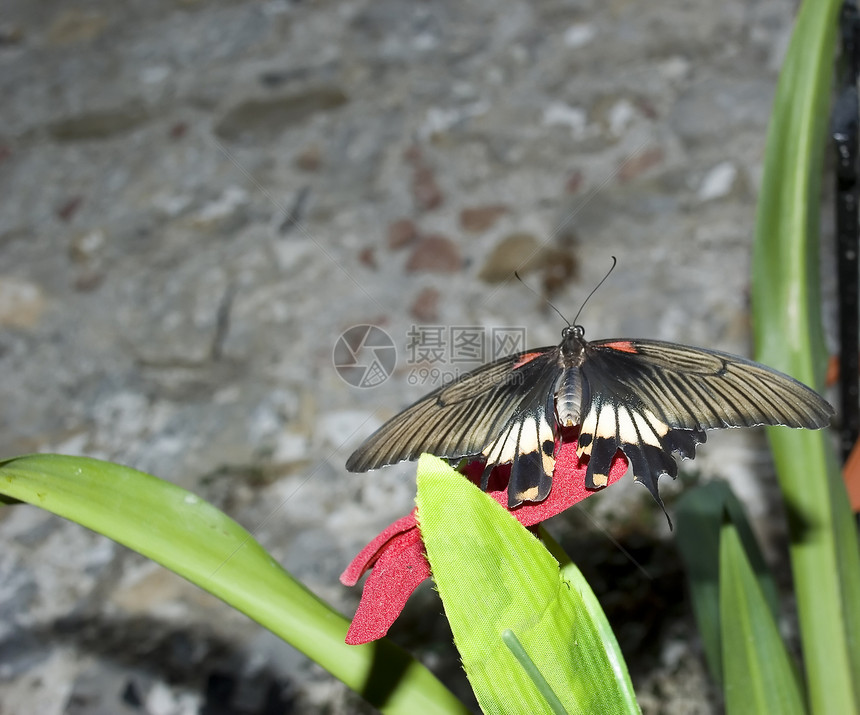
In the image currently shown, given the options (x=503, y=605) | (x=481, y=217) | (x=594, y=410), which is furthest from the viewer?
(x=481, y=217)

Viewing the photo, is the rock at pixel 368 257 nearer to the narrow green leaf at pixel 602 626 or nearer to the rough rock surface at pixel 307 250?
the rough rock surface at pixel 307 250

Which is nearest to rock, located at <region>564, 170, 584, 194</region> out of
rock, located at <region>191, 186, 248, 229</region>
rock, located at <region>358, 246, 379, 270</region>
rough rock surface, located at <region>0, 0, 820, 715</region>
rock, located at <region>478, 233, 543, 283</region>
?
rough rock surface, located at <region>0, 0, 820, 715</region>

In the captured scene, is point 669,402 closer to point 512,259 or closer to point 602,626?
point 602,626

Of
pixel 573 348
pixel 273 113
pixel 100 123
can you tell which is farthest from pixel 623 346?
pixel 100 123

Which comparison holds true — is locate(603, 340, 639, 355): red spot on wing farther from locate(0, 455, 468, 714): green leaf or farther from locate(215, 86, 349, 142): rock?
locate(215, 86, 349, 142): rock

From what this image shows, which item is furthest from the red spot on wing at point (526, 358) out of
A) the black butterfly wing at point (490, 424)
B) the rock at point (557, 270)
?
the rock at point (557, 270)

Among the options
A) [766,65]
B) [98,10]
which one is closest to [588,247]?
[766,65]

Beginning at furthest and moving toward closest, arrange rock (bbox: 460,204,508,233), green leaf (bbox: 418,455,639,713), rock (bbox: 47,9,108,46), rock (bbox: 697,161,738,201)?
rock (bbox: 47,9,108,46) → rock (bbox: 460,204,508,233) → rock (bbox: 697,161,738,201) → green leaf (bbox: 418,455,639,713)
